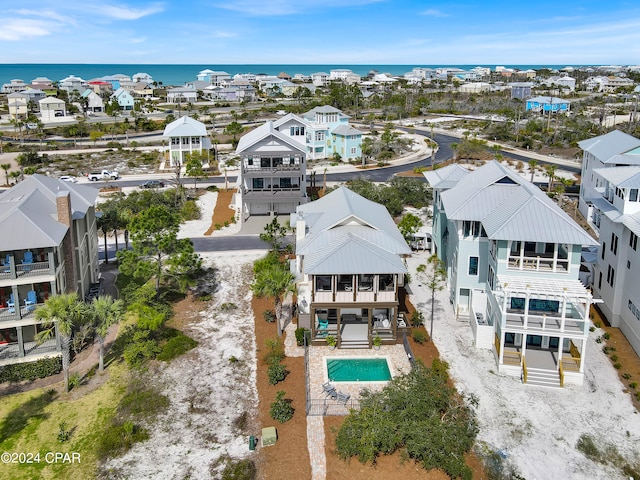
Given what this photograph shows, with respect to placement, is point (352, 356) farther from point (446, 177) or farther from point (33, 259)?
point (446, 177)

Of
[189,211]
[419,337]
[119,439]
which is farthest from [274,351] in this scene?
[189,211]

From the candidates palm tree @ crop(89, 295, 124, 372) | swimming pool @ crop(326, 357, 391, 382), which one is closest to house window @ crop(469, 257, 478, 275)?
swimming pool @ crop(326, 357, 391, 382)

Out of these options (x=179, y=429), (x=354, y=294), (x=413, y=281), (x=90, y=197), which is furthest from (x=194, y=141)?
(x=179, y=429)

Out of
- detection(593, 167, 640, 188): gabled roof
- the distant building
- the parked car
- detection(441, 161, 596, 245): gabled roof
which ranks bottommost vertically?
the parked car

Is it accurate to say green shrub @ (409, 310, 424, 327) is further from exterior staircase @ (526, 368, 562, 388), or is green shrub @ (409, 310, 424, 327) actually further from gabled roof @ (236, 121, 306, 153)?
gabled roof @ (236, 121, 306, 153)

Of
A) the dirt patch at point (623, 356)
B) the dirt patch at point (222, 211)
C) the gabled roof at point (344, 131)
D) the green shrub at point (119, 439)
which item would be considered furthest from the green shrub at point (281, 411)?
the gabled roof at point (344, 131)

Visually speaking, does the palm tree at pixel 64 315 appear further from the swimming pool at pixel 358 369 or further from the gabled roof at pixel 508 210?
the gabled roof at pixel 508 210
